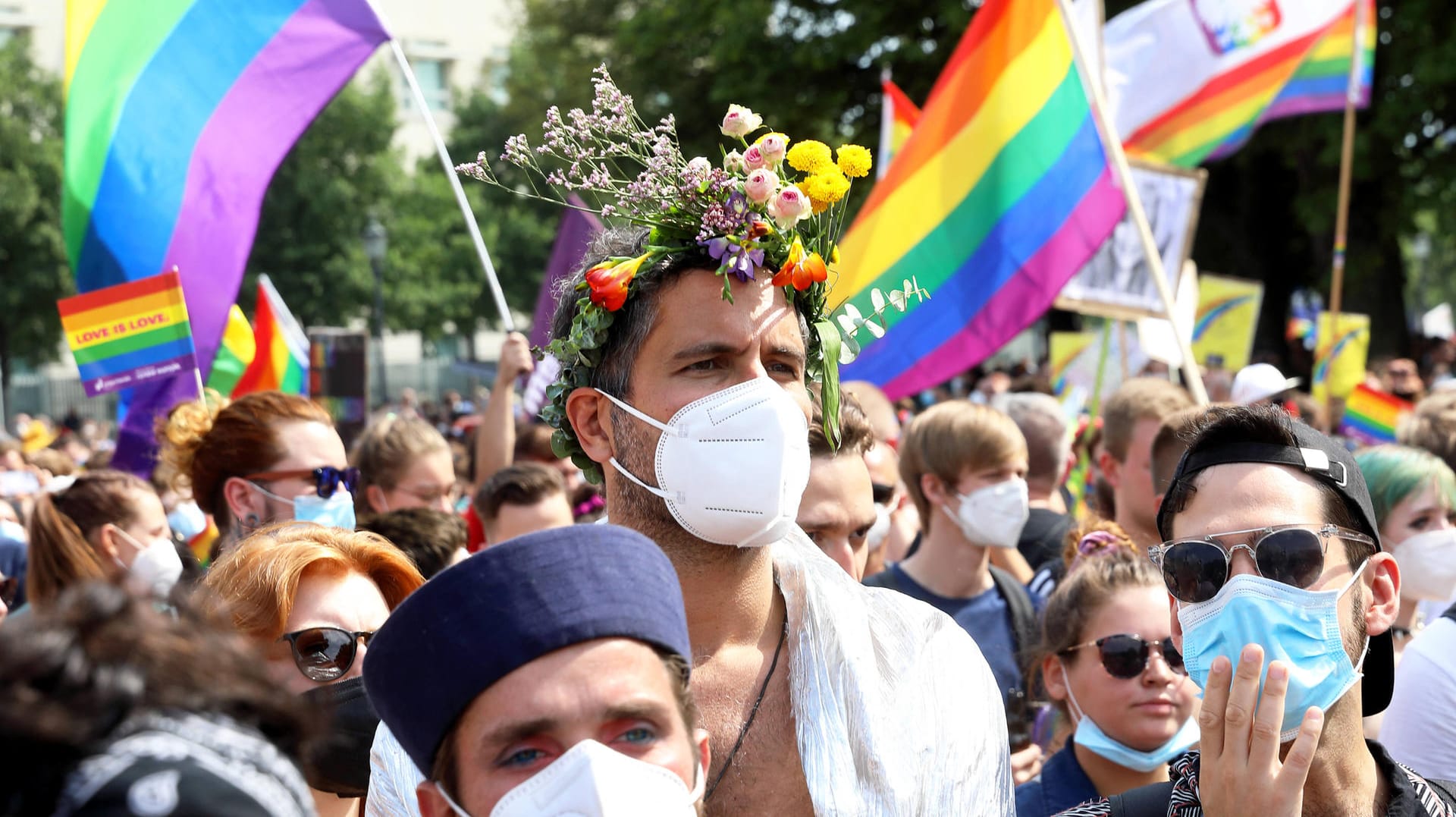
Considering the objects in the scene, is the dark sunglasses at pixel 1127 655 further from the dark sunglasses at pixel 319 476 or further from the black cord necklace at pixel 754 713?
the dark sunglasses at pixel 319 476

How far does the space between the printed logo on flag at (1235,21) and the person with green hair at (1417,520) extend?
4974mm

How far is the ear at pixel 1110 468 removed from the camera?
227 inches

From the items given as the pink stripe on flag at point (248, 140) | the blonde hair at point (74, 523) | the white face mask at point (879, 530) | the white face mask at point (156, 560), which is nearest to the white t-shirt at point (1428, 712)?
the white face mask at point (879, 530)

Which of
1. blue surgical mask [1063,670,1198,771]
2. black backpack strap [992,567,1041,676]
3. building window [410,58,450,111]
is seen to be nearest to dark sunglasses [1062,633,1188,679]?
blue surgical mask [1063,670,1198,771]

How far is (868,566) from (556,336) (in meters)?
2.84

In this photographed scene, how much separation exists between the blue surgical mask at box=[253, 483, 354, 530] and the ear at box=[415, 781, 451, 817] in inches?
104

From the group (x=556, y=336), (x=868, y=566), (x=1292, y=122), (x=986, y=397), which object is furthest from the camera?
(x=1292, y=122)

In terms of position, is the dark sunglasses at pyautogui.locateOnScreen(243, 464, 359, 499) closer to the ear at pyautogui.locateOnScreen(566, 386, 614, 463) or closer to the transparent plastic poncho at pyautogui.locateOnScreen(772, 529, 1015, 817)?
the ear at pyautogui.locateOnScreen(566, 386, 614, 463)

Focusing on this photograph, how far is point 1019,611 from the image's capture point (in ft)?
16.0

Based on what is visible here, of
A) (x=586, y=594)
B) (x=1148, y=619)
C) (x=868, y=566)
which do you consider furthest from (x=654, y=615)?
(x=868, y=566)

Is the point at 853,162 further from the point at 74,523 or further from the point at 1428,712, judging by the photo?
the point at 74,523

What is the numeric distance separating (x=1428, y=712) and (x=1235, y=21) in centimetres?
656

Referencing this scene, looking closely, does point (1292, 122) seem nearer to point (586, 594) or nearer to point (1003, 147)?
point (1003, 147)

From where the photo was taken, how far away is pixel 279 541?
3.31 metres
